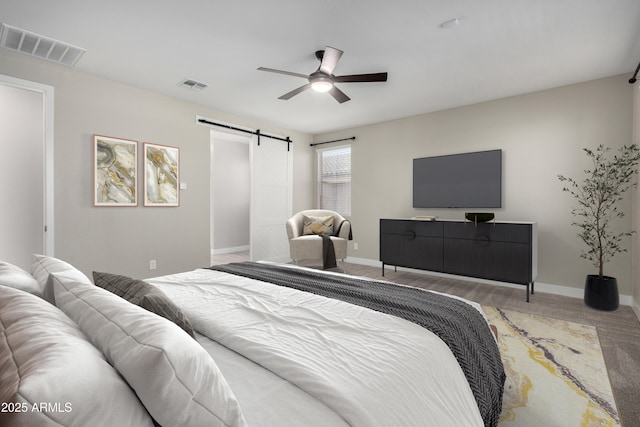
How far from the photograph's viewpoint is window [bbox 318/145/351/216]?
235 inches

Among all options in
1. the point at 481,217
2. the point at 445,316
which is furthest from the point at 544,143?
the point at 445,316

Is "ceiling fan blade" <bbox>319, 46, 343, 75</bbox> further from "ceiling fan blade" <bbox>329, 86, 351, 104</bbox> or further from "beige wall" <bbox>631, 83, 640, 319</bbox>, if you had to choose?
"beige wall" <bbox>631, 83, 640, 319</bbox>

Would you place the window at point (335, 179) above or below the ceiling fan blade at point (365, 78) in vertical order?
below

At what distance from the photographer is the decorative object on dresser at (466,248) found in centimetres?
352

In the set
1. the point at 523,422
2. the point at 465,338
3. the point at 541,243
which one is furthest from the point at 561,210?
the point at 465,338

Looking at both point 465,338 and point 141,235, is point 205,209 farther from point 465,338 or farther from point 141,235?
point 465,338

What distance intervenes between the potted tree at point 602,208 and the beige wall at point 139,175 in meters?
4.71

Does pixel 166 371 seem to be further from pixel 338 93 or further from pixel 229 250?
pixel 229 250

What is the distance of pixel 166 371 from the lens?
580 mm

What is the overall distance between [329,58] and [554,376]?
A: 283 centimetres

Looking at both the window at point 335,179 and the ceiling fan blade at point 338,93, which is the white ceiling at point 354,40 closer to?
the ceiling fan blade at point 338,93

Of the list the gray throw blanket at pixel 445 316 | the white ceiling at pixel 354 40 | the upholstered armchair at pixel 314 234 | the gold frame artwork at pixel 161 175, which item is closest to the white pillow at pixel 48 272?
the gray throw blanket at pixel 445 316

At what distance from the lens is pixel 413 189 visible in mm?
4941

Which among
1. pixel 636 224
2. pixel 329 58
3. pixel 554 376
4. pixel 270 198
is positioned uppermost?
pixel 329 58
